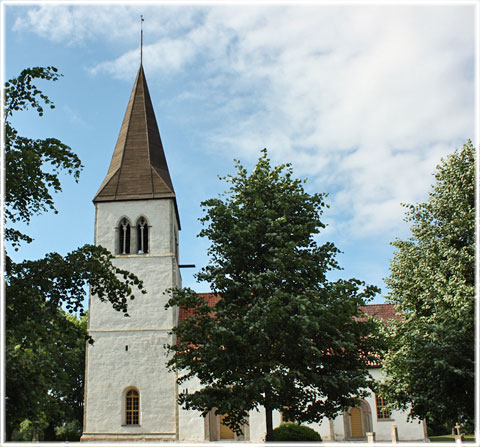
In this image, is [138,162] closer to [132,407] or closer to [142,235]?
[142,235]

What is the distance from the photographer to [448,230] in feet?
55.1

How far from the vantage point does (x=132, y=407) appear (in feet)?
85.7

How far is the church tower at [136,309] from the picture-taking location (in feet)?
84.6

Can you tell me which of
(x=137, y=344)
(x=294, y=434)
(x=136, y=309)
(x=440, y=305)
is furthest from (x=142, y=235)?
(x=440, y=305)

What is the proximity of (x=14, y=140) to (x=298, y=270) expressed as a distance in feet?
27.6

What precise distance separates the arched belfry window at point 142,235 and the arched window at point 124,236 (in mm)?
616

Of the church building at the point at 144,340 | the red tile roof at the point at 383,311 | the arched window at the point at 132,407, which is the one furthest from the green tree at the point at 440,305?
the red tile roof at the point at 383,311

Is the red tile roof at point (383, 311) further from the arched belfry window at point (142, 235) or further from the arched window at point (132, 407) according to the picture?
the arched window at point (132, 407)

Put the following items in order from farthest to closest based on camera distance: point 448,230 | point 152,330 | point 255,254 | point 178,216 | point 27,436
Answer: point 27,436 < point 178,216 < point 152,330 < point 448,230 < point 255,254

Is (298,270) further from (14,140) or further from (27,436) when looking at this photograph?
(27,436)

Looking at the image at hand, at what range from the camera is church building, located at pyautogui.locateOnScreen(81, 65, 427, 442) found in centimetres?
2584

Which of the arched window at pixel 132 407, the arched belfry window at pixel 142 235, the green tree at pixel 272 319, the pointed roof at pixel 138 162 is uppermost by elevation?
the pointed roof at pixel 138 162

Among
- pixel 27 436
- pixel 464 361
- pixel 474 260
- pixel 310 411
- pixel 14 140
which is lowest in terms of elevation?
pixel 27 436

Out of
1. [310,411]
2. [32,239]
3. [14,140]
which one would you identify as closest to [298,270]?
[310,411]
